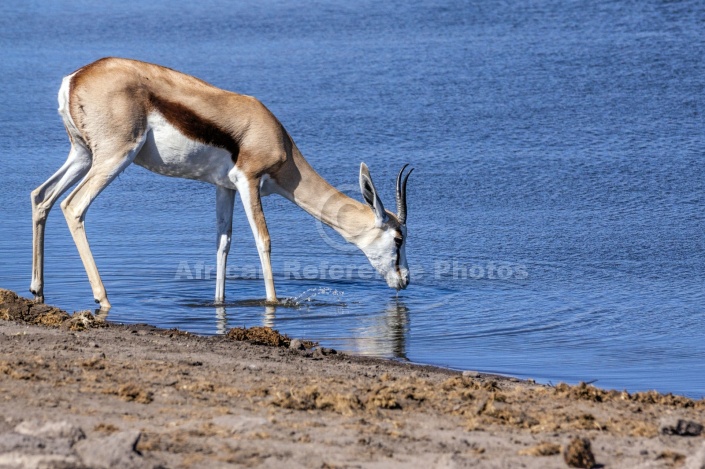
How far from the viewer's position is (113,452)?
4055 mm

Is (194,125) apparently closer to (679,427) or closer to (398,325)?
(398,325)

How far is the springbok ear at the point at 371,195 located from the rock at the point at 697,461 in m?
5.13

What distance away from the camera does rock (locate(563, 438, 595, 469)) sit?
4.38 m

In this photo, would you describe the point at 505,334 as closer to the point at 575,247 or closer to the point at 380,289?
the point at 380,289

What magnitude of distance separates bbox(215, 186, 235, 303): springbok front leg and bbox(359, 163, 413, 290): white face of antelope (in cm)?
118

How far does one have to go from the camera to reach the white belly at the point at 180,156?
874 cm

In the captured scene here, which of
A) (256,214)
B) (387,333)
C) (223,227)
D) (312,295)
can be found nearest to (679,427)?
(387,333)

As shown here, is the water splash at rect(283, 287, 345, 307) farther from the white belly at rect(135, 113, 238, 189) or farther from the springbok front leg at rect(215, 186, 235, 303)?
the white belly at rect(135, 113, 238, 189)

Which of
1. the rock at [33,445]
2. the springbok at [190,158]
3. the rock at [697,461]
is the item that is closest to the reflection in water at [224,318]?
the springbok at [190,158]

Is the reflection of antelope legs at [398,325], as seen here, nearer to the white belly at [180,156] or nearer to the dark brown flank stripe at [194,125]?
the white belly at [180,156]

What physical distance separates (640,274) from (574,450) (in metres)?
5.38

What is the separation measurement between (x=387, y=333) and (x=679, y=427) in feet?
10.9

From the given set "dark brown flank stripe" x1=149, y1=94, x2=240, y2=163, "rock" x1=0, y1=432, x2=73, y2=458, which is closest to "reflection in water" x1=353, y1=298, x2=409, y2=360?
"dark brown flank stripe" x1=149, y1=94, x2=240, y2=163

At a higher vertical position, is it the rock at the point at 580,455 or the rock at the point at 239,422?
the rock at the point at 239,422
